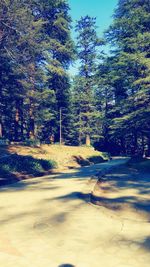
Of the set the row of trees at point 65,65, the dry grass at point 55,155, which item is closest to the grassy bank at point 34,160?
the dry grass at point 55,155

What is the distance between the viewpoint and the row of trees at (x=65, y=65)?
2089cm

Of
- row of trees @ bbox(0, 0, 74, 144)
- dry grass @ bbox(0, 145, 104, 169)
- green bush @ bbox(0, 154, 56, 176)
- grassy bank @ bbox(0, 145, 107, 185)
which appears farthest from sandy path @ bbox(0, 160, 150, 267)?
dry grass @ bbox(0, 145, 104, 169)

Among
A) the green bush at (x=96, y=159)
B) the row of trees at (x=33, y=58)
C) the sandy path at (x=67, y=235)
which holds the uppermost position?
the row of trees at (x=33, y=58)

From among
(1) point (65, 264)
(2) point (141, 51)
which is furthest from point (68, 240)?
(2) point (141, 51)

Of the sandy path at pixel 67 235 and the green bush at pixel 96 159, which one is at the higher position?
the green bush at pixel 96 159

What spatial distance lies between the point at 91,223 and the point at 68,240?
60.0 inches

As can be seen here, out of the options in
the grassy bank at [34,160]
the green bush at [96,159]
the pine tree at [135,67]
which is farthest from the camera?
the green bush at [96,159]

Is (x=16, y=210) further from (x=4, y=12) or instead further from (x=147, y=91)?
(x=147, y=91)

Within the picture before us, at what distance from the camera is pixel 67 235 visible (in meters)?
7.38

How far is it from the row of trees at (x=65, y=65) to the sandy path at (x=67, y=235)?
41.2ft

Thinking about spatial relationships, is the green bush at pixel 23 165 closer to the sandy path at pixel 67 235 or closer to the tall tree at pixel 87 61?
the sandy path at pixel 67 235

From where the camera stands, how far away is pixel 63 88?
4316 cm

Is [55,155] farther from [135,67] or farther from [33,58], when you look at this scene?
[135,67]

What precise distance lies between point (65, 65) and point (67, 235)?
36481 mm
